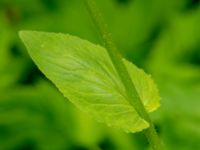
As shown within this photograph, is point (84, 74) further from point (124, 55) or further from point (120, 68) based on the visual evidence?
A: point (124, 55)

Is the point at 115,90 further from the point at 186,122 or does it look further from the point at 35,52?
the point at 186,122

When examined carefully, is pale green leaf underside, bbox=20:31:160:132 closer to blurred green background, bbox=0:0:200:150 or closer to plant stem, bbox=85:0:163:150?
plant stem, bbox=85:0:163:150

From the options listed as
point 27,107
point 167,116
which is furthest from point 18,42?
point 167,116

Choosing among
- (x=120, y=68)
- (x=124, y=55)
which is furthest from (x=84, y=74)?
(x=124, y=55)

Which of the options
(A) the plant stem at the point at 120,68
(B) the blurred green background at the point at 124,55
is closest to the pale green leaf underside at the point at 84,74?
(A) the plant stem at the point at 120,68

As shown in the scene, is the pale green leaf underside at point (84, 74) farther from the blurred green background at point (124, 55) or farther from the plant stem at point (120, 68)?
the blurred green background at point (124, 55)
